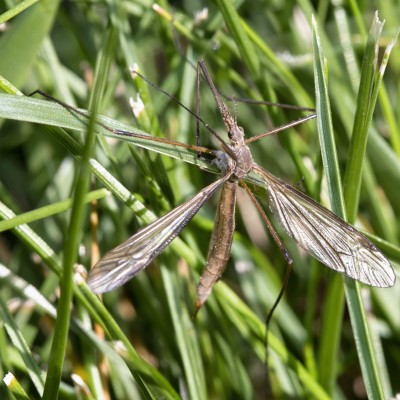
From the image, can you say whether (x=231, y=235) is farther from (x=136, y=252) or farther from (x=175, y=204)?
(x=136, y=252)

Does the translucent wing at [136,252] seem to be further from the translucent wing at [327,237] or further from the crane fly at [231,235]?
the translucent wing at [327,237]

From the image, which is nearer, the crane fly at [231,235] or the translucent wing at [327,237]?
the crane fly at [231,235]

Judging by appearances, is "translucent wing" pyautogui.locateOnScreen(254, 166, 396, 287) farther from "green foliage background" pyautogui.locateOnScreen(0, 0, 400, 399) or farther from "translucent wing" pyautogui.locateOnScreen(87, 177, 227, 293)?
"translucent wing" pyautogui.locateOnScreen(87, 177, 227, 293)

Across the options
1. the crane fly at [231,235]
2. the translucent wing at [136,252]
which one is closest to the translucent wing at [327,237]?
the crane fly at [231,235]

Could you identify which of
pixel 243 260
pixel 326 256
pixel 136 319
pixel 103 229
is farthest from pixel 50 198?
pixel 326 256

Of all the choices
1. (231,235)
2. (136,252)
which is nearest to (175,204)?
(231,235)

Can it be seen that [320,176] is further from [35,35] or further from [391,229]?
[35,35]

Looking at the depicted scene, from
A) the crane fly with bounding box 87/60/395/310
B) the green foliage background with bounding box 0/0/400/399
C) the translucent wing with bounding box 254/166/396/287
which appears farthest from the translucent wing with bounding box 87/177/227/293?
the translucent wing with bounding box 254/166/396/287

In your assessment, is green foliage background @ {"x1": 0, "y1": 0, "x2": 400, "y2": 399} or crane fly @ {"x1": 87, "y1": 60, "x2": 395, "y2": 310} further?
green foliage background @ {"x1": 0, "y1": 0, "x2": 400, "y2": 399}
